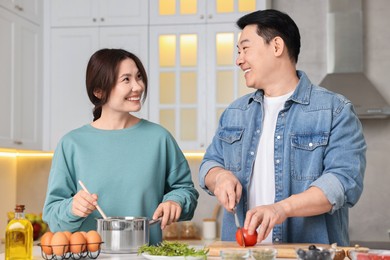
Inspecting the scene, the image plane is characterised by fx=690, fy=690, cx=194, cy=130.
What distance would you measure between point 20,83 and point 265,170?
2.70 m

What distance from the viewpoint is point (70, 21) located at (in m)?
4.95

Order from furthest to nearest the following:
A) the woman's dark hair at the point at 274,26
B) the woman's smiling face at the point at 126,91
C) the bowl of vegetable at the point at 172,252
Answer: the woman's smiling face at the point at 126,91, the woman's dark hair at the point at 274,26, the bowl of vegetable at the point at 172,252

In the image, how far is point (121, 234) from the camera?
218 cm

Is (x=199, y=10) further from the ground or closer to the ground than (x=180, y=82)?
further from the ground

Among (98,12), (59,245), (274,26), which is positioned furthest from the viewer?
(98,12)

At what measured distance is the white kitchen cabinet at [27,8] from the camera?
452 cm

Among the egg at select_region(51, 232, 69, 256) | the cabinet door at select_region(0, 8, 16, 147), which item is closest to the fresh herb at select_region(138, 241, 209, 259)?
the egg at select_region(51, 232, 69, 256)

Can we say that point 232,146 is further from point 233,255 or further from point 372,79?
point 372,79

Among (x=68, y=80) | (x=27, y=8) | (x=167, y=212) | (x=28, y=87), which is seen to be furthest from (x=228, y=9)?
(x=167, y=212)

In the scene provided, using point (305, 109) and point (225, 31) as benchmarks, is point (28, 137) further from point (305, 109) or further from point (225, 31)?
point (305, 109)

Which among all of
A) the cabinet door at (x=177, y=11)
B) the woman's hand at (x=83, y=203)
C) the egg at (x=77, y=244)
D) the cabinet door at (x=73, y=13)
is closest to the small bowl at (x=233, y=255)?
the egg at (x=77, y=244)

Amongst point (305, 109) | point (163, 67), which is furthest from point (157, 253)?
point (163, 67)

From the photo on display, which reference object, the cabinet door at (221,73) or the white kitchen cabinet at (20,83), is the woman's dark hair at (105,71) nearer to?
the white kitchen cabinet at (20,83)

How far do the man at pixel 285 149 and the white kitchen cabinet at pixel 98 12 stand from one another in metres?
2.38
